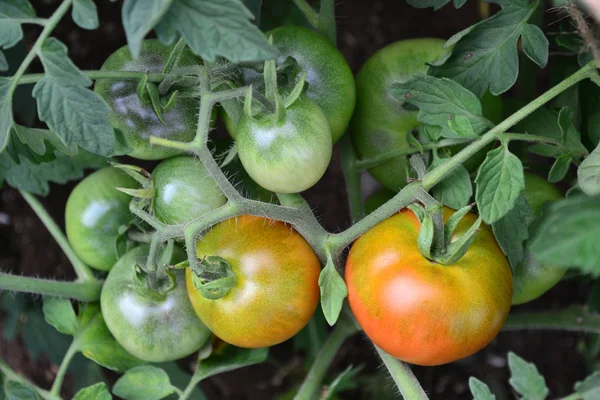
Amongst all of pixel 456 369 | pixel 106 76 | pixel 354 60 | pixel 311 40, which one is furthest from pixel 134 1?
pixel 456 369

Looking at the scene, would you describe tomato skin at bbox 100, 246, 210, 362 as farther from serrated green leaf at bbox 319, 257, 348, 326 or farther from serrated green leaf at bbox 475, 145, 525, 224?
serrated green leaf at bbox 475, 145, 525, 224

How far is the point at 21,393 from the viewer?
857mm

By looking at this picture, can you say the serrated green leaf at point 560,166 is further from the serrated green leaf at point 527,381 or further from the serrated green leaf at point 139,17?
the serrated green leaf at point 139,17

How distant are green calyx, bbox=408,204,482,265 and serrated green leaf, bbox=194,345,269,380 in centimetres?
36

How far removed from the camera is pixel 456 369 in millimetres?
1353

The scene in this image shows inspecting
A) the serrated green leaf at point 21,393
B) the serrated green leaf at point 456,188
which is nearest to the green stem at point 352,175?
the serrated green leaf at point 456,188

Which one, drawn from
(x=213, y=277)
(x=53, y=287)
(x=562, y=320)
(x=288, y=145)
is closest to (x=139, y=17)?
(x=288, y=145)

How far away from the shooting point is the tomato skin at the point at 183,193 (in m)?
0.78

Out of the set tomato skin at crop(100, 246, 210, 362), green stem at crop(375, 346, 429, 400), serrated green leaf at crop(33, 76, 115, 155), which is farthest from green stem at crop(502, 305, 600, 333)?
serrated green leaf at crop(33, 76, 115, 155)

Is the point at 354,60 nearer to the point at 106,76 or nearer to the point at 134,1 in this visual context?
the point at 106,76

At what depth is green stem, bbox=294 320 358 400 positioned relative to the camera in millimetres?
946

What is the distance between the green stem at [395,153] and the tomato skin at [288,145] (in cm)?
16

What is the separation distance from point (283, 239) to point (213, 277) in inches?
4.0

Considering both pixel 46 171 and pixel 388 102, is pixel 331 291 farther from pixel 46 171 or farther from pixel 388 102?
pixel 46 171
